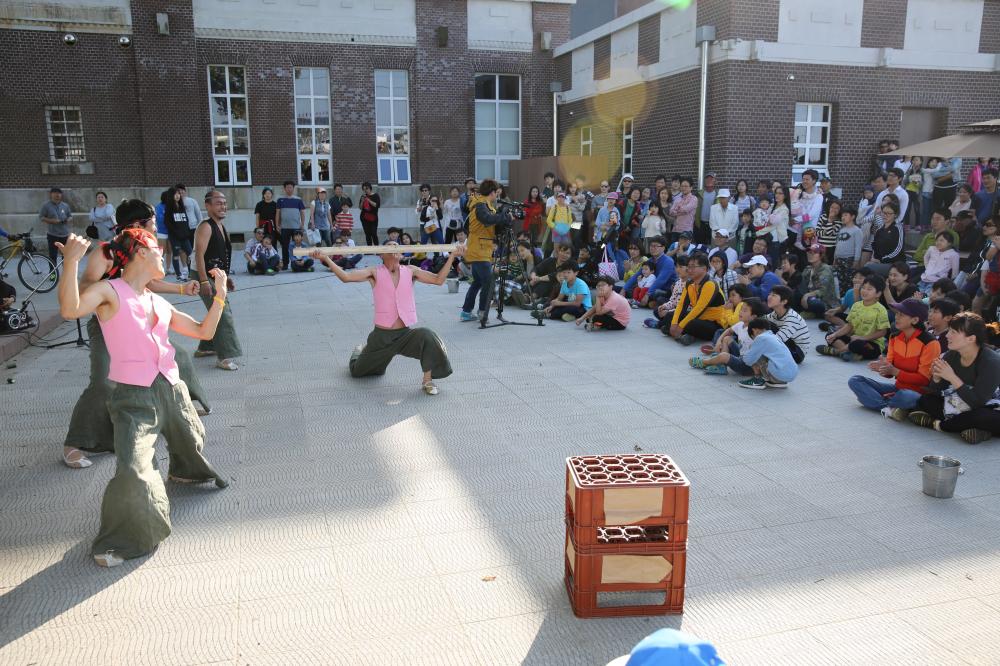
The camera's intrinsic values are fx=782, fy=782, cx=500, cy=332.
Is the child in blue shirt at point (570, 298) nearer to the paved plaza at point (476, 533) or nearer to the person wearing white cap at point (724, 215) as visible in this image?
the paved plaza at point (476, 533)

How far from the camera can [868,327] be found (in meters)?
8.58

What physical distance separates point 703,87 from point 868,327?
8.96 m

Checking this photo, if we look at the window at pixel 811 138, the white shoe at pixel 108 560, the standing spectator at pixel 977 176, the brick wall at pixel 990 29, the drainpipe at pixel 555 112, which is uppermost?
the brick wall at pixel 990 29

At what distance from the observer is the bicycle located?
1404 cm

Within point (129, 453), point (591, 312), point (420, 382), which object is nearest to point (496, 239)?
point (591, 312)

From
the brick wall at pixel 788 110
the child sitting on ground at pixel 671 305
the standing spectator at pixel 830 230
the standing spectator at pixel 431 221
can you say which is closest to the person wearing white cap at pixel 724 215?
the standing spectator at pixel 830 230

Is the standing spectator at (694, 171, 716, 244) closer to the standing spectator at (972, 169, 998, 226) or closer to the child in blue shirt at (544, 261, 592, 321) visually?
the standing spectator at (972, 169, 998, 226)

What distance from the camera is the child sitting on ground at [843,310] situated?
968 centimetres

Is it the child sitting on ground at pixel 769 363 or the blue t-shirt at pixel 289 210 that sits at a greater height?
the blue t-shirt at pixel 289 210

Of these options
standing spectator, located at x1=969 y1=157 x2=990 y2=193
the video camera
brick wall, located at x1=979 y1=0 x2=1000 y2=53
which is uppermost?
brick wall, located at x1=979 y1=0 x2=1000 y2=53

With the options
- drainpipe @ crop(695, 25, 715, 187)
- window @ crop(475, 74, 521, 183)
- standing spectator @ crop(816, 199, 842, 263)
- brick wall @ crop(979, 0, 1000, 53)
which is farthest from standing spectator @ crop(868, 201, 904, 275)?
window @ crop(475, 74, 521, 183)

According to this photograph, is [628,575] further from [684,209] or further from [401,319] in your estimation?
[684,209]

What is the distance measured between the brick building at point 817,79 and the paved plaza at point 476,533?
390 inches

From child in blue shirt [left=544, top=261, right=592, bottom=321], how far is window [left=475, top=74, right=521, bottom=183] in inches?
518
